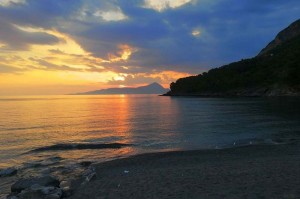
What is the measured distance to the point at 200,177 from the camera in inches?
829

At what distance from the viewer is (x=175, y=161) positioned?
2920 cm

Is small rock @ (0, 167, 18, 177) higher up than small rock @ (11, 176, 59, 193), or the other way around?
small rock @ (11, 176, 59, 193)

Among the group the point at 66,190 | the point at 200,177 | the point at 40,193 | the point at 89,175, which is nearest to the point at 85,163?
the point at 89,175

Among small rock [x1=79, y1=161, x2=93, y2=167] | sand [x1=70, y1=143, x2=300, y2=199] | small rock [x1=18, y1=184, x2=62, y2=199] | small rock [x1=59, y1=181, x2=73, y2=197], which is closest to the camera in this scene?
sand [x1=70, y1=143, x2=300, y2=199]

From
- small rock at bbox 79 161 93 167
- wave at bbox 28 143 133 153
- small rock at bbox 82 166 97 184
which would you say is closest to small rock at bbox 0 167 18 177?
small rock at bbox 79 161 93 167

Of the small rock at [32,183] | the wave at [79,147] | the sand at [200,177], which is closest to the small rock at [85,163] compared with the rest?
the sand at [200,177]

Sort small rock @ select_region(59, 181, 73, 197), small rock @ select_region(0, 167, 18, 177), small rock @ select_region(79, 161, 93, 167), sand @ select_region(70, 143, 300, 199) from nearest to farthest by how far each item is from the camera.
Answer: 1. sand @ select_region(70, 143, 300, 199)
2. small rock @ select_region(59, 181, 73, 197)
3. small rock @ select_region(0, 167, 18, 177)
4. small rock @ select_region(79, 161, 93, 167)

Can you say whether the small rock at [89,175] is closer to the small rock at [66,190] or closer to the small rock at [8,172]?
the small rock at [66,190]

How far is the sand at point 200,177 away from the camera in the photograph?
57.3ft

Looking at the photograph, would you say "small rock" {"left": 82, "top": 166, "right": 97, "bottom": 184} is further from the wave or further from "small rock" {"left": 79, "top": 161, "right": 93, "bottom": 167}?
the wave

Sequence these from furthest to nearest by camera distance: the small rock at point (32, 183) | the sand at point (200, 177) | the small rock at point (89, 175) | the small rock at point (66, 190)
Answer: the small rock at point (89, 175) → the small rock at point (32, 183) → the small rock at point (66, 190) → the sand at point (200, 177)

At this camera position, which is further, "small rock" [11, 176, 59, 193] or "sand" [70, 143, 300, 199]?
"small rock" [11, 176, 59, 193]

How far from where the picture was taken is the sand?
57.3 feet

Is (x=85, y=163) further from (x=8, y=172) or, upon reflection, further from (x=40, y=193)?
(x=40, y=193)
